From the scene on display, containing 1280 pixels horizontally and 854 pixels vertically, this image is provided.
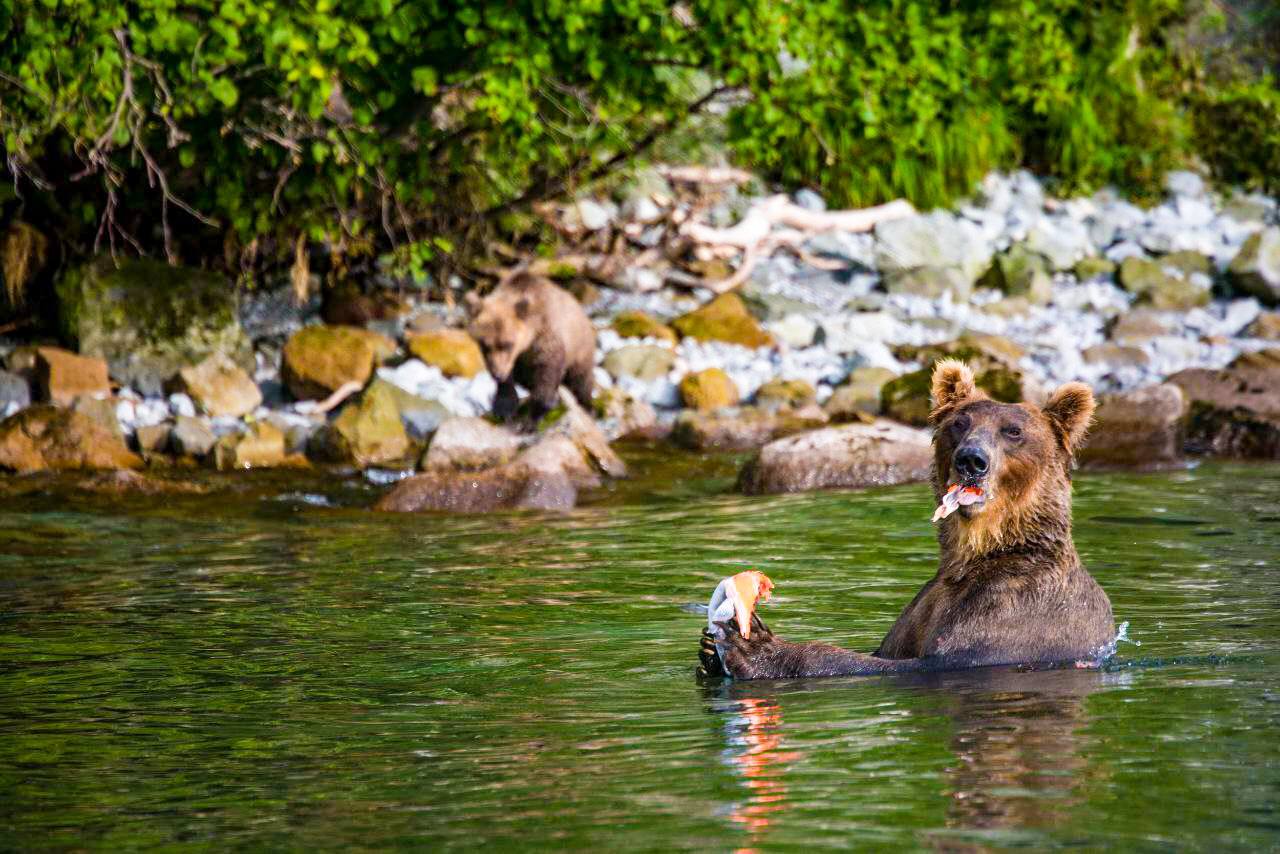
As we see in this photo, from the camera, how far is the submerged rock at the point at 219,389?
16.7 m

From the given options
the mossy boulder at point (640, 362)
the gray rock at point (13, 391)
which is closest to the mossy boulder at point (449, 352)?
the mossy boulder at point (640, 362)

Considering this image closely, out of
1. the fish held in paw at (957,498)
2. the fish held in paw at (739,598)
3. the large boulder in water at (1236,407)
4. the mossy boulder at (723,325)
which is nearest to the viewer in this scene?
the fish held in paw at (739,598)

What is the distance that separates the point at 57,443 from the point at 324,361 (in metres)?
3.32

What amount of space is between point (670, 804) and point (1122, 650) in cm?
290

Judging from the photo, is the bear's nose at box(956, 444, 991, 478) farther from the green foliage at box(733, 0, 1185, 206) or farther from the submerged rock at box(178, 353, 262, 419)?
the submerged rock at box(178, 353, 262, 419)

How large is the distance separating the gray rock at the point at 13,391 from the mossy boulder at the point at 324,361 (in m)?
2.41

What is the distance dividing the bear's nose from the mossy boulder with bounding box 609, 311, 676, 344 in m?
13.6

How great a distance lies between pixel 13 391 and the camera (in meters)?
16.5

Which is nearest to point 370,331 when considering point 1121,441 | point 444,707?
point 1121,441

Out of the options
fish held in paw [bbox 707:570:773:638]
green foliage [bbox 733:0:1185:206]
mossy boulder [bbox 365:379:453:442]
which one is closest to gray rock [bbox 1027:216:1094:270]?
green foliage [bbox 733:0:1185:206]

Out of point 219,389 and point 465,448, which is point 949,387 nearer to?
point 465,448

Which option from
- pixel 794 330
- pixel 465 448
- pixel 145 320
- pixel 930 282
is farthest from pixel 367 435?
pixel 930 282

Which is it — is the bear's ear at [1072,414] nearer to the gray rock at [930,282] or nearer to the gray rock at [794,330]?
the gray rock at [794,330]

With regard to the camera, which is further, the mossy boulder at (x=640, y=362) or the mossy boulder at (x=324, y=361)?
the mossy boulder at (x=640, y=362)
